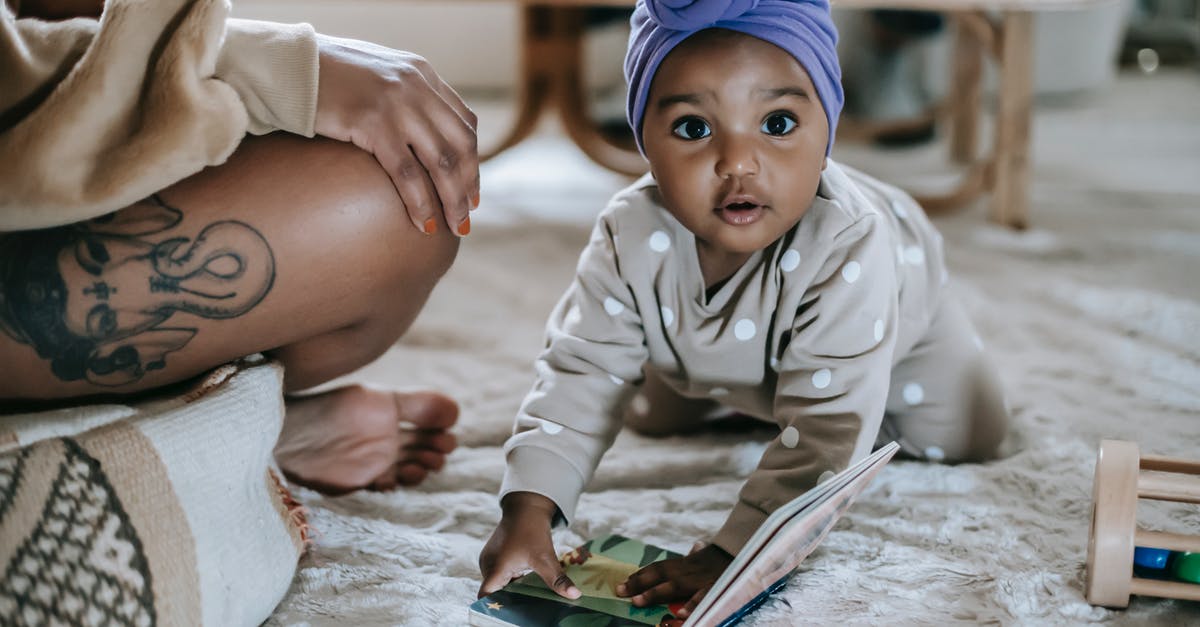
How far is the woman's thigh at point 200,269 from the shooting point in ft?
2.66

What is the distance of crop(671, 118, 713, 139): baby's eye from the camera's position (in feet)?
2.87

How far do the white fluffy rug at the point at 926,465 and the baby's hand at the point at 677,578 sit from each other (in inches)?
1.8

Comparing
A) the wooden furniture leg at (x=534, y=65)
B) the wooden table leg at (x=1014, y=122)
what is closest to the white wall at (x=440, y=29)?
the wooden furniture leg at (x=534, y=65)

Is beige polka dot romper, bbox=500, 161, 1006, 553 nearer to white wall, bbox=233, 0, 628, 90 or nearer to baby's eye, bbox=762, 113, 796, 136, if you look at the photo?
baby's eye, bbox=762, 113, 796, 136

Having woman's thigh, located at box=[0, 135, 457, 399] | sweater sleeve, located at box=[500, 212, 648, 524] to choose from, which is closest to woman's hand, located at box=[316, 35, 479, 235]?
woman's thigh, located at box=[0, 135, 457, 399]

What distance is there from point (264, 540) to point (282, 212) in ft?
0.80

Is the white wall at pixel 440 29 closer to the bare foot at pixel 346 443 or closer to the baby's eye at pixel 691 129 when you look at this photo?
the bare foot at pixel 346 443

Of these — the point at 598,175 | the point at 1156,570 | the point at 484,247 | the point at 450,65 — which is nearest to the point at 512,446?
the point at 1156,570

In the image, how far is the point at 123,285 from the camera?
822 millimetres

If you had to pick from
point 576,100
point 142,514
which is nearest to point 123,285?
point 142,514

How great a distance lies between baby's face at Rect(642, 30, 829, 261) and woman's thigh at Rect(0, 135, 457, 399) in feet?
0.72

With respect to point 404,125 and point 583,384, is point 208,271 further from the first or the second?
point 583,384

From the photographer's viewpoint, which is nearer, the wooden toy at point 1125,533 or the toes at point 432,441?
the wooden toy at point 1125,533

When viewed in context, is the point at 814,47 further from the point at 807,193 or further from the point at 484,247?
the point at 484,247
